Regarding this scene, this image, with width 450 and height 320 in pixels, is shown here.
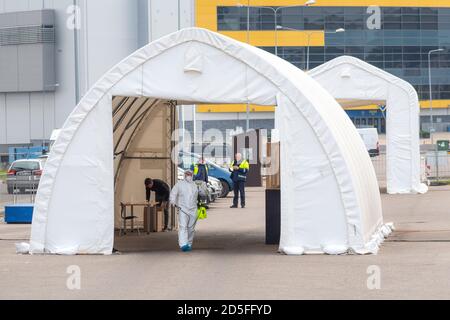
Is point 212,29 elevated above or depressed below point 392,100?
above

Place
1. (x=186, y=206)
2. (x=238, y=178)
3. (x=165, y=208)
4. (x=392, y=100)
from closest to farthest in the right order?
(x=186, y=206) < (x=165, y=208) < (x=238, y=178) < (x=392, y=100)

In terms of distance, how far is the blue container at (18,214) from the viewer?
29.8m

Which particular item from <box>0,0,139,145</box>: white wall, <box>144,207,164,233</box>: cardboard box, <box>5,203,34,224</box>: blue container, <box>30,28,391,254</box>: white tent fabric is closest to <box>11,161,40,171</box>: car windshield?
<box>5,203,34,224</box>: blue container

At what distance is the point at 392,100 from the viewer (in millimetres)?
39719

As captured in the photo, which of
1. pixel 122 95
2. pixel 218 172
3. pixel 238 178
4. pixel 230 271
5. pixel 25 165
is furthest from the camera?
pixel 25 165

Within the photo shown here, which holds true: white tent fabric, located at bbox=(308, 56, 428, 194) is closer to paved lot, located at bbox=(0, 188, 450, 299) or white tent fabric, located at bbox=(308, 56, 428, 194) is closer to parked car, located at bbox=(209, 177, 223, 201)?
parked car, located at bbox=(209, 177, 223, 201)

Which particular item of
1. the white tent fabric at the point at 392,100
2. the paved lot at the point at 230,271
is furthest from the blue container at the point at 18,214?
the white tent fabric at the point at 392,100

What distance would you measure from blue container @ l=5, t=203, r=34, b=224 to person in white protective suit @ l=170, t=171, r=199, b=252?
11.0m

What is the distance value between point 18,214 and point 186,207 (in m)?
11.4

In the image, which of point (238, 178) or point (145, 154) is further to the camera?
point (238, 178)

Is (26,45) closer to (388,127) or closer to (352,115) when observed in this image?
(352,115)

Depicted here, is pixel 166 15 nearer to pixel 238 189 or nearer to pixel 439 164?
pixel 439 164

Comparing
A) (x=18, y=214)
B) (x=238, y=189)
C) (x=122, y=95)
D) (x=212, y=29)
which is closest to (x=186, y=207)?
(x=122, y=95)

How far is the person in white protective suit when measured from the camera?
1967cm
